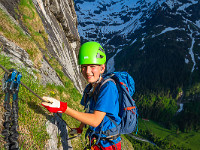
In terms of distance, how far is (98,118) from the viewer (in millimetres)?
3455

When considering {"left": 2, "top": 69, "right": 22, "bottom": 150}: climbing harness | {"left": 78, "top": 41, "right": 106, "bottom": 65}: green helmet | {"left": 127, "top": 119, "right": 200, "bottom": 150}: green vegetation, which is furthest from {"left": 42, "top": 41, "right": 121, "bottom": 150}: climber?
{"left": 127, "top": 119, "right": 200, "bottom": 150}: green vegetation

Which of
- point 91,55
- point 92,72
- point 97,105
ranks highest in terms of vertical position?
point 91,55

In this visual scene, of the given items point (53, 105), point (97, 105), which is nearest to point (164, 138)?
point (97, 105)

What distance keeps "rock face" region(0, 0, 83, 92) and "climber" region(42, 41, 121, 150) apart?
3.44m

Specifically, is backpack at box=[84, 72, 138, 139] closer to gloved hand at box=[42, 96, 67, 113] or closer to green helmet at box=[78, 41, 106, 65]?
green helmet at box=[78, 41, 106, 65]

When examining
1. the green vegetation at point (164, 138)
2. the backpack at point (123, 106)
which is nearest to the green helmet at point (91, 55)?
the backpack at point (123, 106)

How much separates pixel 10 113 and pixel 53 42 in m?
14.2

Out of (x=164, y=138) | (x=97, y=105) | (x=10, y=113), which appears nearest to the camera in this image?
(x=10, y=113)

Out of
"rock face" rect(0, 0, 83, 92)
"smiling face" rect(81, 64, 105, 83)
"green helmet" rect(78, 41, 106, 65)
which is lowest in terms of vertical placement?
"smiling face" rect(81, 64, 105, 83)

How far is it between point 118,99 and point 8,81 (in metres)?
2.81

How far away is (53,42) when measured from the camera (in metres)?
16.3

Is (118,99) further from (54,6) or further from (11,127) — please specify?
(54,6)

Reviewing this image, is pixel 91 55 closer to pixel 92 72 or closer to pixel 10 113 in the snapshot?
pixel 92 72

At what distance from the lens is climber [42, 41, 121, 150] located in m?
3.32
